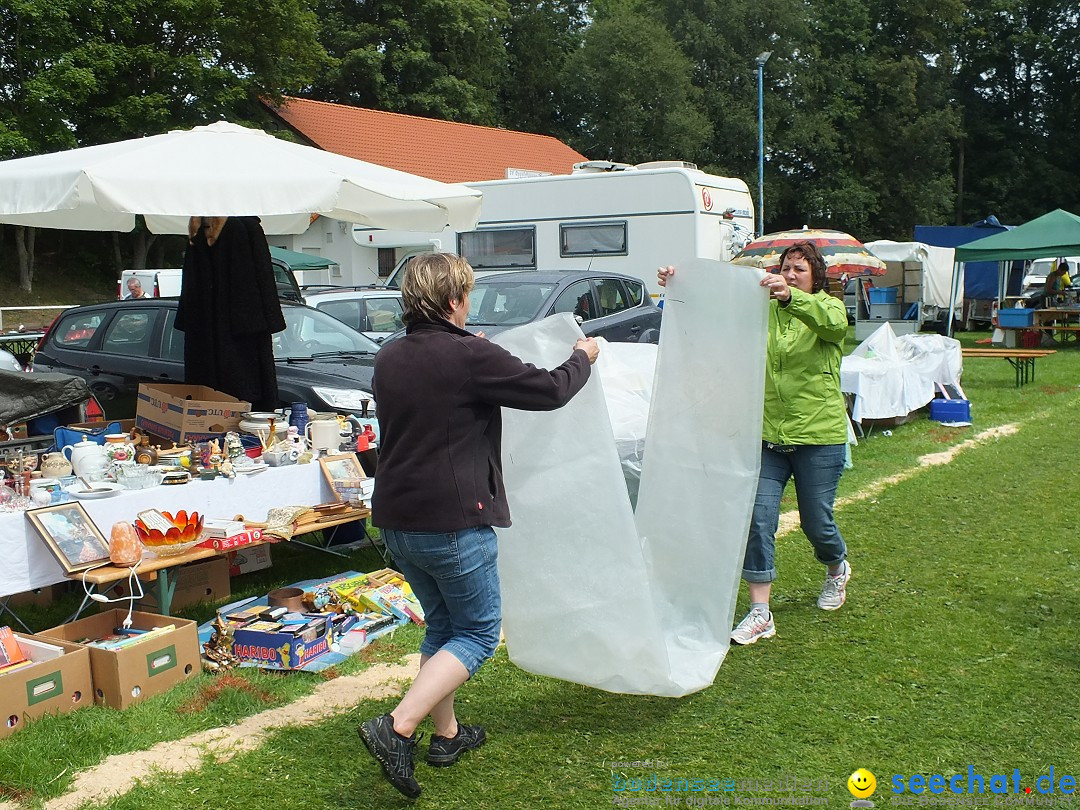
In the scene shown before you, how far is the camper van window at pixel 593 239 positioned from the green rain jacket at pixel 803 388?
1030 centimetres

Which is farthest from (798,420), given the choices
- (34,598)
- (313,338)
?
(313,338)

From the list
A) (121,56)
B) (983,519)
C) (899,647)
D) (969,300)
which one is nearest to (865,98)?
(969,300)

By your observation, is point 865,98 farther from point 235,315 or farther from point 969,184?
point 235,315

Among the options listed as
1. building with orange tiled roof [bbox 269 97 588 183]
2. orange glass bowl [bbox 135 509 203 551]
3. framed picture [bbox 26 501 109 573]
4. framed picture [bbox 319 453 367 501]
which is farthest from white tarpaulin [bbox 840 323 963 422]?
building with orange tiled roof [bbox 269 97 588 183]

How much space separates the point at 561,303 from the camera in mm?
9492

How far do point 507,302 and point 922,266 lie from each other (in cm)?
1610

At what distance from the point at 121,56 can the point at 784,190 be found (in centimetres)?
2565

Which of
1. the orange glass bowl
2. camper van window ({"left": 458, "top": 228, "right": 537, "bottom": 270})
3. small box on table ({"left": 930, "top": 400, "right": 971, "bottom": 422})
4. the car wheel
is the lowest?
small box on table ({"left": 930, "top": 400, "right": 971, "bottom": 422})

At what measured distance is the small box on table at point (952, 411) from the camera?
34.3 ft

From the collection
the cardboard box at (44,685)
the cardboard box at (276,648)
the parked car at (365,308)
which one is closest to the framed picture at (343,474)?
the cardboard box at (276,648)

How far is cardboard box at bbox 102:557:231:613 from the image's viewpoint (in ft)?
15.7

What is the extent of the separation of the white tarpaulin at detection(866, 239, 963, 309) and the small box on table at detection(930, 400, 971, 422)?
12100mm

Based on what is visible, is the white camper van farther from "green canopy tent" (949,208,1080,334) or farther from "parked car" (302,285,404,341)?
"green canopy tent" (949,208,1080,334)

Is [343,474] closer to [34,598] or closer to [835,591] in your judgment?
[34,598]
